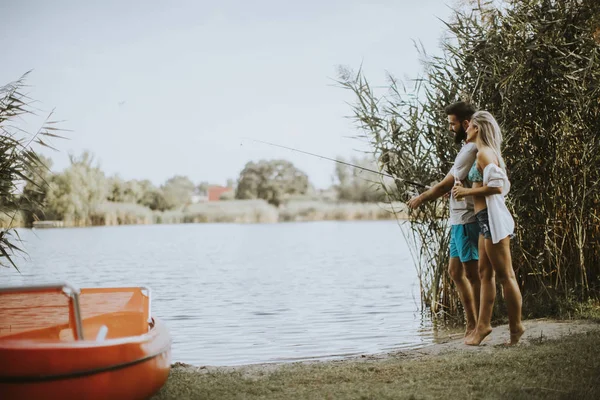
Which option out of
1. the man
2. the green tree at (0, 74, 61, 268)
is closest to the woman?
the man

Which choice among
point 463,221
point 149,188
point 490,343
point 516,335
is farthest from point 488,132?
point 149,188

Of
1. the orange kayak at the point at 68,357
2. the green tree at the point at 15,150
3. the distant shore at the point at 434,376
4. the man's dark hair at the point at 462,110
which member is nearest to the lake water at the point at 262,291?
the distant shore at the point at 434,376

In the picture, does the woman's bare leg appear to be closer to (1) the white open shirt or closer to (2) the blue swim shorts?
(1) the white open shirt

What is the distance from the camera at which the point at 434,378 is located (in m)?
4.02

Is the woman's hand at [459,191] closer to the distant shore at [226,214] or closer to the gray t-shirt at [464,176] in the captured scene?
the gray t-shirt at [464,176]

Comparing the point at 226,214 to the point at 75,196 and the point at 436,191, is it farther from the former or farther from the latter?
the point at 436,191

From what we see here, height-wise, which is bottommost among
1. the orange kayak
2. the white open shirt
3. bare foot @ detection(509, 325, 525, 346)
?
bare foot @ detection(509, 325, 525, 346)

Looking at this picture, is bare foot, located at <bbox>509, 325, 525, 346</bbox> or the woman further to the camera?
bare foot, located at <bbox>509, 325, 525, 346</bbox>

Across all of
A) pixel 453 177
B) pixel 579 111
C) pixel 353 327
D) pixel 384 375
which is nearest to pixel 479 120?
pixel 453 177

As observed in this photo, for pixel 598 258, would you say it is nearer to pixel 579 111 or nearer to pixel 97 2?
pixel 579 111

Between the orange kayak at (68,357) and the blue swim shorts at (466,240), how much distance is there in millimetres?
2027

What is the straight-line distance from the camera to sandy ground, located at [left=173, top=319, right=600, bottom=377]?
482 cm

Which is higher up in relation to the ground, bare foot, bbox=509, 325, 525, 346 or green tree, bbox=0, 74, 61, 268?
green tree, bbox=0, 74, 61, 268

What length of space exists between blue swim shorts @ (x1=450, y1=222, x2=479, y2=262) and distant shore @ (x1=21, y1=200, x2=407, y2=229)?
25370mm
